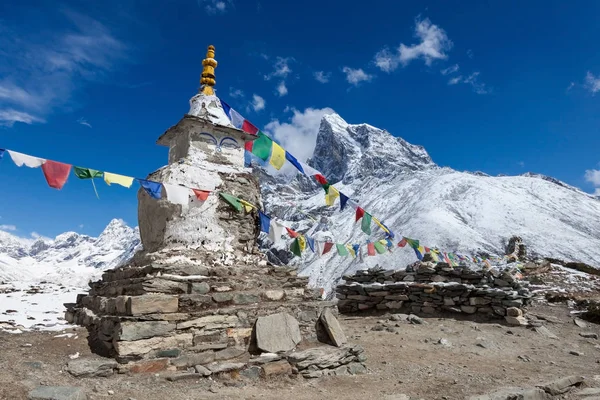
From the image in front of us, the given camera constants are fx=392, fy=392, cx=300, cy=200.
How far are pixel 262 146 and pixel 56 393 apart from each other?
6021 millimetres

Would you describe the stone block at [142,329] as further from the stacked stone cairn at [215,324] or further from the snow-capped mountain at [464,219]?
the snow-capped mountain at [464,219]

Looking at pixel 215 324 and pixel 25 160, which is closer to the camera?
pixel 25 160

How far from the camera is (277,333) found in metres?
6.48

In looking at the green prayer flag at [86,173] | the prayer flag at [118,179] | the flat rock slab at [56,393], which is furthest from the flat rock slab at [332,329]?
the green prayer flag at [86,173]

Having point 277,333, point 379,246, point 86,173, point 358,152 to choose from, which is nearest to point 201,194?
point 86,173

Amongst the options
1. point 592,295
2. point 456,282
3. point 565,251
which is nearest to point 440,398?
point 456,282

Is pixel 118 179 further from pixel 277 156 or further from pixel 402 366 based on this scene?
pixel 402 366

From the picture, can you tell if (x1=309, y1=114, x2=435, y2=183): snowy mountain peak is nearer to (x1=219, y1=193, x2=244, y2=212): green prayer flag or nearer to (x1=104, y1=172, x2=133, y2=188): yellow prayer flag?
(x1=219, y1=193, x2=244, y2=212): green prayer flag

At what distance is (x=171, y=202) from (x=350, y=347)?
164 inches

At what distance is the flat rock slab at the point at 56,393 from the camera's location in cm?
402

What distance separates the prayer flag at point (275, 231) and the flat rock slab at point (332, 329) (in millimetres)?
2236

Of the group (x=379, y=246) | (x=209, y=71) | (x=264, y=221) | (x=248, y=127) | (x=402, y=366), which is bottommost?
(x=402, y=366)

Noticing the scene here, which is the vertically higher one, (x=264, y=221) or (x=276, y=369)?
(x=264, y=221)

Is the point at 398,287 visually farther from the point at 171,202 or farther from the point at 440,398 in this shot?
the point at 171,202
